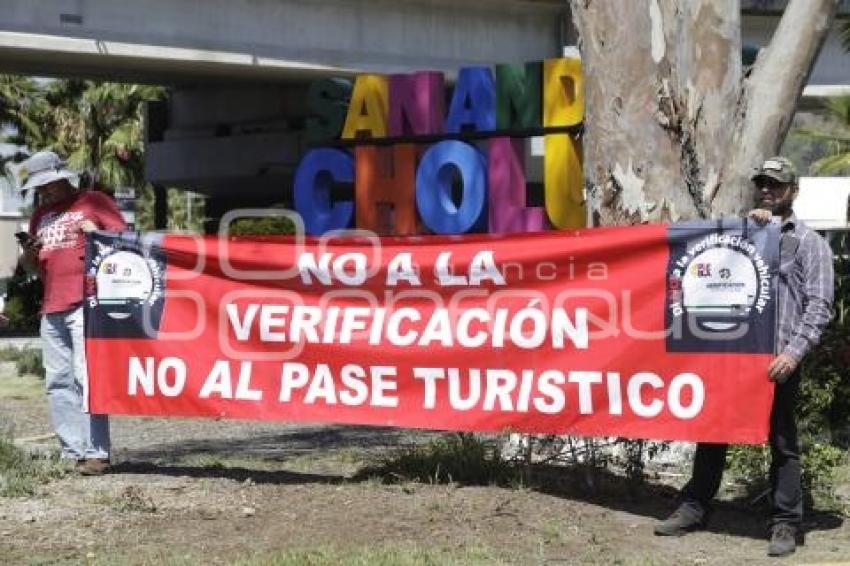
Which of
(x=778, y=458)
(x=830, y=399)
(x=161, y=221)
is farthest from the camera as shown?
(x=161, y=221)

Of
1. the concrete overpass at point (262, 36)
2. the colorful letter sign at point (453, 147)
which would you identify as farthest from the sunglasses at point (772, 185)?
the colorful letter sign at point (453, 147)

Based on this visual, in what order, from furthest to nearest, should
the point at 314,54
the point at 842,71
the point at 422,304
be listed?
the point at 842,71, the point at 314,54, the point at 422,304

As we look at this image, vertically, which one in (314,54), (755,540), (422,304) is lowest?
(755,540)

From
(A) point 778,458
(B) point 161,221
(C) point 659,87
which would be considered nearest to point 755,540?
(A) point 778,458

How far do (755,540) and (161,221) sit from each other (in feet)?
117

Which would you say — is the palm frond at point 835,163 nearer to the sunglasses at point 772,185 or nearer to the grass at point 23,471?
the grass at point 23,471

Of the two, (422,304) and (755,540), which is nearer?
(755,540)

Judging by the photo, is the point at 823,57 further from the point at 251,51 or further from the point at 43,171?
the point at 43,171

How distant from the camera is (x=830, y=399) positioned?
10172 mm

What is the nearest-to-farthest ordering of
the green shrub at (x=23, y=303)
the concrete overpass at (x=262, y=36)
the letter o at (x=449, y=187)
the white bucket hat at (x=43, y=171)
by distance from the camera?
the white bucket hat at (x=43, y=171), the concrete overpass at (x=262, y=36), the letter o at (x=449, y=187), the green shrub at (x=23, y=303)

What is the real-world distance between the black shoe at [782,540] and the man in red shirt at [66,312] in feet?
13.3

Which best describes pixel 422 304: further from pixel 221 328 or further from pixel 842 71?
pixel 842 71

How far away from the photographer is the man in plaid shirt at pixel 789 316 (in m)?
6.87

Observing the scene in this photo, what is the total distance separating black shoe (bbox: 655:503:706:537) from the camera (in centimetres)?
725
